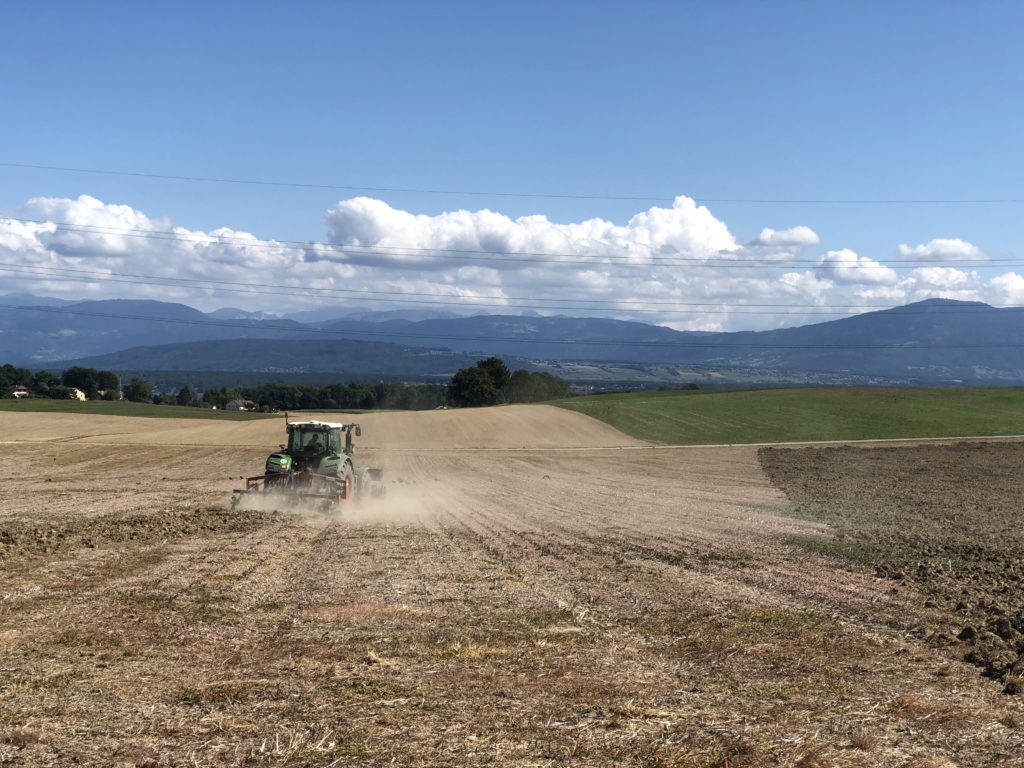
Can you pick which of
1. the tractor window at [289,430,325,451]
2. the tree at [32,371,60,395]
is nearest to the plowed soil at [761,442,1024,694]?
the tractor window at [289,430,325,451]

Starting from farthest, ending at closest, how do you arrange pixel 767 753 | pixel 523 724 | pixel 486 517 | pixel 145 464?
pixel 145 464
pixel 486 517
pixel 523 724
pixel 767 753

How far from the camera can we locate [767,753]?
7883mm

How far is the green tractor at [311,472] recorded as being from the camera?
2742 centimetres

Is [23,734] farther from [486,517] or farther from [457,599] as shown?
[486,517]

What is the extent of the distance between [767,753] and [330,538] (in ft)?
51.0

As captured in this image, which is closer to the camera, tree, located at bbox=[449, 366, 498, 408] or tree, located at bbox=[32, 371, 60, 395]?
tree, located at bbox=[449, 366, 498, 408]

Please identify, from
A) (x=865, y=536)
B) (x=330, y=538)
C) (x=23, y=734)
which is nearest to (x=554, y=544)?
(x=330, y=538)

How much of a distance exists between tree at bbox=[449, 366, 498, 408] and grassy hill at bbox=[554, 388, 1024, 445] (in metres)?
27.4

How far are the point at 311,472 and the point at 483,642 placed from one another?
55.6 feet

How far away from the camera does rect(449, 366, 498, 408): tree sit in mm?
121562

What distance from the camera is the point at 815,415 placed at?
79.7m

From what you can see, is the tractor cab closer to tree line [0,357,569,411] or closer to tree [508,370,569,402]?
tree line [0,357,569,411]

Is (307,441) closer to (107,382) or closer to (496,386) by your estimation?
(496,386)

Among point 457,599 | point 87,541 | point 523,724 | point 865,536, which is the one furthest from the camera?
point 865,536
